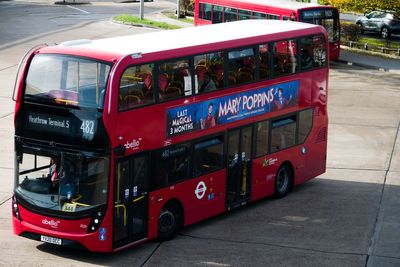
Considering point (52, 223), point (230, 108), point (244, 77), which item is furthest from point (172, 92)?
point (52, 223)

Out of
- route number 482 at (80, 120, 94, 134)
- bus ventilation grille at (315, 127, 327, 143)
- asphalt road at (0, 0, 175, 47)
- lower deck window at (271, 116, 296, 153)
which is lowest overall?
asphalt road at (0, 0, 175, 47)

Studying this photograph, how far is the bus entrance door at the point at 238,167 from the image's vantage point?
62.9 feet

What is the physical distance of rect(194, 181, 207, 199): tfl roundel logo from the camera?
18.3 meters

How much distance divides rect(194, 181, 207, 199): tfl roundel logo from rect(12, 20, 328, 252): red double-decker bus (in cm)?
2

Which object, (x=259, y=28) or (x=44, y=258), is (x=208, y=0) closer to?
(x=259, y=28)

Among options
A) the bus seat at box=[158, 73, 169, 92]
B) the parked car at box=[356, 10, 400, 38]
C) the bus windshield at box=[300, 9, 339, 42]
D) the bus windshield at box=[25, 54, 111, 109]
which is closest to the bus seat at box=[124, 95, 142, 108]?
the bus windshield at box=[25, 54, 111, 109]

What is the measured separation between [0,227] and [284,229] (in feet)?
17.3

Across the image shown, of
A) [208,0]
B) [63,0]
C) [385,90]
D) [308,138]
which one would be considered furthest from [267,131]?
[63,0]

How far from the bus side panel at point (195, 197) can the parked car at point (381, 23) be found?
3066 centimetres

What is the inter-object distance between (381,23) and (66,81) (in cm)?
3487

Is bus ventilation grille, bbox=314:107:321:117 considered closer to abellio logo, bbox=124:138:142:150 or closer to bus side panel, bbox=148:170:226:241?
bus side panel, bbox=148:170:226:241

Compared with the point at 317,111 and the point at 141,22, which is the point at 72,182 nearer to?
the point at 317,111

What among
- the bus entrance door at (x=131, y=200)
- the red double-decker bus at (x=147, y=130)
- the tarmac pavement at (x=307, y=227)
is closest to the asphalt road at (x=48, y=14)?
the tarmac pavement at (x=307, y=227)

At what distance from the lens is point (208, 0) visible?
144ft
